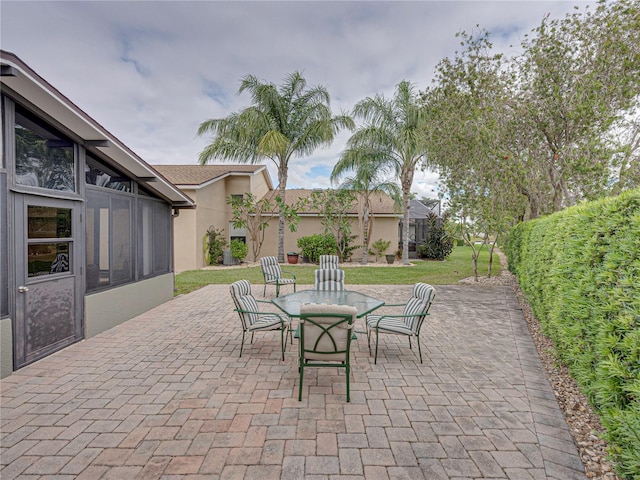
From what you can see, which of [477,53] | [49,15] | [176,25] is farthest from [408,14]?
[49,15]

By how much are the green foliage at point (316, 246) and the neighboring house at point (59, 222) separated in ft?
36.8

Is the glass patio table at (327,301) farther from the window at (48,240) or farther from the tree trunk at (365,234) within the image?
the tree trunk at (365,234)

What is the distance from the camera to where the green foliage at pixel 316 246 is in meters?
17.9

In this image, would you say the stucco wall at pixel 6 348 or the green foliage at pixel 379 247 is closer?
Answer: the stucco wall at pixel 6 348

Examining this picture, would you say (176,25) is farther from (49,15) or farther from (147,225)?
(147,225)

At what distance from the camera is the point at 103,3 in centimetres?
760

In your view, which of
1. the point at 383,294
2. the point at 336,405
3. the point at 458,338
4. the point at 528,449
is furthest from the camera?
the point at 383,294

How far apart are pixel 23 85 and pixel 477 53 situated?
1157 centimetres

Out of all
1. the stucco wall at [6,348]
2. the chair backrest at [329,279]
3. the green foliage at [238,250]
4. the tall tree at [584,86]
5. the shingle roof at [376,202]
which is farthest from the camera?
the shingle roof at [376,202]

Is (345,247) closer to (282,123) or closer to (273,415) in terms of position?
(282,123)

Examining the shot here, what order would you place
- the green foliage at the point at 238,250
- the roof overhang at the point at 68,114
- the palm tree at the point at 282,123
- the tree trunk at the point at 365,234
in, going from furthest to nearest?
1. the tree trunk at the point at 365,234
2. the green foliage at the point at 238,250
3. the palm tree at the point at 282,123
4. the roof overhang at the point at 68,114

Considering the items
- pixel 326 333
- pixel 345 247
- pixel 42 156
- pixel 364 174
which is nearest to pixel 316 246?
pixel 345 247

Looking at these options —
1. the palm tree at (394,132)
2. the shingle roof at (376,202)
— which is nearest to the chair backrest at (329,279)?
the palm tree at (394,132)

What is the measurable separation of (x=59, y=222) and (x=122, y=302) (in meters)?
2.31
